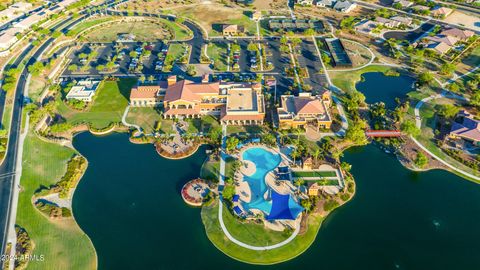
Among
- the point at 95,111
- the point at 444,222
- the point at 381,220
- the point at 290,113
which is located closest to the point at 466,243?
the point at 444,222

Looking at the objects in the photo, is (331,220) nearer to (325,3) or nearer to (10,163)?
(10,163)

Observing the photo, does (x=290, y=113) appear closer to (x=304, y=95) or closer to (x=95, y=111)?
(x=304, y=95)

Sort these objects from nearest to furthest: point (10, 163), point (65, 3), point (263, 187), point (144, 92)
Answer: point (263, 187) → point (10, 163) → point (144, 92) → point (65, 3)

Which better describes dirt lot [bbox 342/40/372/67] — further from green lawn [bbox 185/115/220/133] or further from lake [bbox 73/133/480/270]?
green lawn [bbox 185/115/220/133]

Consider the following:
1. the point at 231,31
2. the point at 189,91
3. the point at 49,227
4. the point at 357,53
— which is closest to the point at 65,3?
the point at 231,31

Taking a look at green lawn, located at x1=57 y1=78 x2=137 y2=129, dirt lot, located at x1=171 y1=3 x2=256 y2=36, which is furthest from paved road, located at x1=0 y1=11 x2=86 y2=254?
A: dirt lot, located at x1=171 y1=3 x2=256 y2=36

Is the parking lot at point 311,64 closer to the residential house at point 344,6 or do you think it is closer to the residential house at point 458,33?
the residential house at point 344,6
